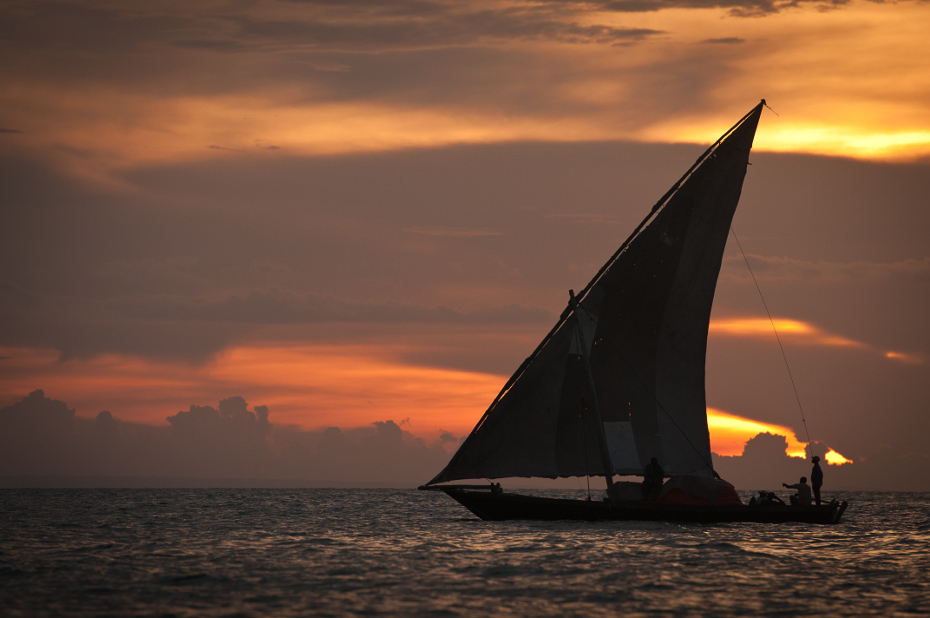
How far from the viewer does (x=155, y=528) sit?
4944cm

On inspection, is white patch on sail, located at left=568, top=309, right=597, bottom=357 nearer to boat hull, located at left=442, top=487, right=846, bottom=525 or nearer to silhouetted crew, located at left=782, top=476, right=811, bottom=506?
boat hull, located at left=442, top=487, right=846, bottom=525

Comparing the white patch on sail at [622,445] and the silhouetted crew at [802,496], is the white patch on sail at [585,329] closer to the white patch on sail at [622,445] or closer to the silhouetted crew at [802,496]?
the white patch on sail at [622,445]

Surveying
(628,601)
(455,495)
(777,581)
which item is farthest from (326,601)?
(455,495)

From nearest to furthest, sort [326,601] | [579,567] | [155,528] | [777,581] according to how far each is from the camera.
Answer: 1. [326,601]
2. [777,581]
3. [579,567]
4. [155,528]

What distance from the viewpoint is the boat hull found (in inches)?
1537

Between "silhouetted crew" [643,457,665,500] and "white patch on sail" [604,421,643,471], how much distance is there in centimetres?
102

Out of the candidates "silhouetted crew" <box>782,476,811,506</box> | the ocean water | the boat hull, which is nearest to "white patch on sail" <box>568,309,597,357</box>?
the boat hull

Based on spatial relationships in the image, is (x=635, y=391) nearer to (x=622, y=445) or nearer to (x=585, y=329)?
(x=622, y=445)

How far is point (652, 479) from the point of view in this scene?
3966cm

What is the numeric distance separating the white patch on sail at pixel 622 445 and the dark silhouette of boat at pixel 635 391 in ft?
Result: 0.15

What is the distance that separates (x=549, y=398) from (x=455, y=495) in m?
Result: 6.54

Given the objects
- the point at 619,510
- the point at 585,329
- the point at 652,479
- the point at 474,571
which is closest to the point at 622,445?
the point at 652,479

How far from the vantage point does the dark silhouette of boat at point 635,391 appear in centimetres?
3950

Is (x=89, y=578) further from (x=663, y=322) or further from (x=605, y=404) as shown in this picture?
(x=663, y=322)
